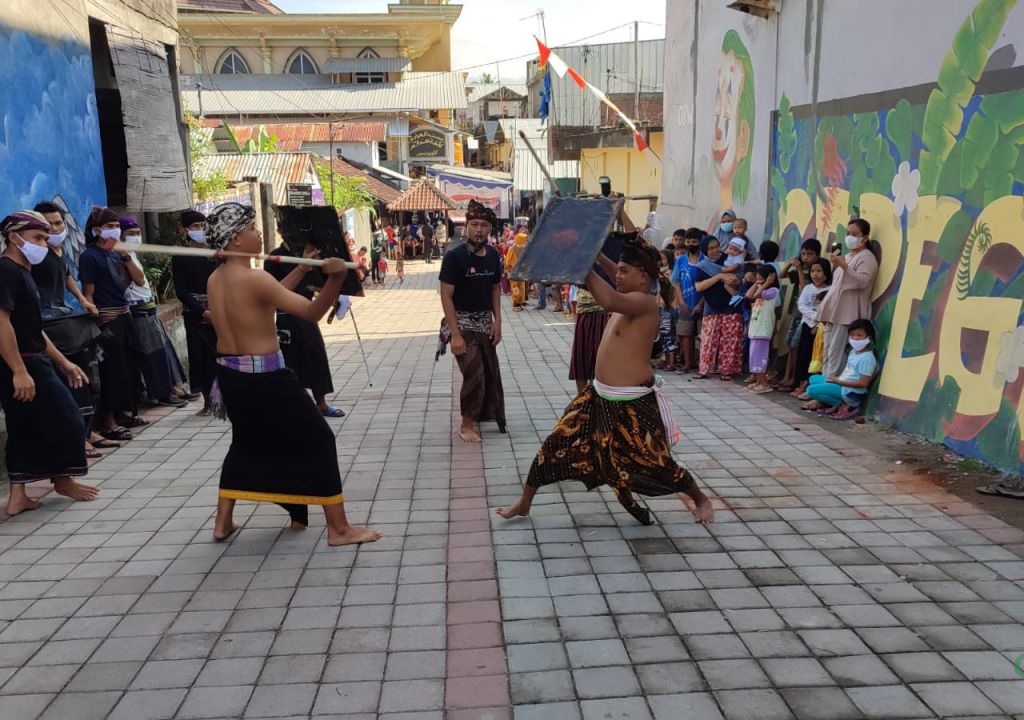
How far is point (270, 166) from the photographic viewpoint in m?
22.7

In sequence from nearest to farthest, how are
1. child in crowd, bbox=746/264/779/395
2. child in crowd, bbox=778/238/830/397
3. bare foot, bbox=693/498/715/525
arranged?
bare foot, bbox=693/498/715/525 → child in crowd, bbox=778/238/830/397 → child in crowd, bbox=746/264/779/395

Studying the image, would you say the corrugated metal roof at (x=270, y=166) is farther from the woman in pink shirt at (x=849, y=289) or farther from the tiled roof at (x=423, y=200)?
the woman in pink shirt at (x=849, y=289)

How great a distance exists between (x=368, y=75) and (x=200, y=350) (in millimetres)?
37712

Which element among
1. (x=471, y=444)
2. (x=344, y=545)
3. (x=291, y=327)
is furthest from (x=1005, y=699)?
(x=291, y=327)

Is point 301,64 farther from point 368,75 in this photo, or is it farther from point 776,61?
point 776,61

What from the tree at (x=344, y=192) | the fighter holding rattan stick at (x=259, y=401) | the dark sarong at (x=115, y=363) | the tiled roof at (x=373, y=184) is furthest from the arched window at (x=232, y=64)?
the fighter holding rattan stick at (x=259, y=401)

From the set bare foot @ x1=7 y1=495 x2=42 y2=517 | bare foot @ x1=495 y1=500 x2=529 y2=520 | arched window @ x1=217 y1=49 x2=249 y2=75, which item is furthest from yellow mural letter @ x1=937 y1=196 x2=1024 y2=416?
arched window @ x1=217 y1=49 x2=249 y2=75

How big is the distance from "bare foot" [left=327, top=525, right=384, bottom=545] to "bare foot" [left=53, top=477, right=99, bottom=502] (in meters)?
1.94

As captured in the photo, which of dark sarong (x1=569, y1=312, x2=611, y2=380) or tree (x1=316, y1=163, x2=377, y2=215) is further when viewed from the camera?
tree (x1=316, y1=163, x2=377, y2=215)

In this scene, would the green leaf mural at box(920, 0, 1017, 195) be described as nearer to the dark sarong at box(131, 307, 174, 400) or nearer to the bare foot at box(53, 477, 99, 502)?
the bare foot at box(53, 477, 99, 502)

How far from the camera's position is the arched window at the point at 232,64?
42688mm

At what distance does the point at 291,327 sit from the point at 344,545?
131 inches

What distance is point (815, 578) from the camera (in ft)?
13.6

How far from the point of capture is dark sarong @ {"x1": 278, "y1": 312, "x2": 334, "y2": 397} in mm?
7492
